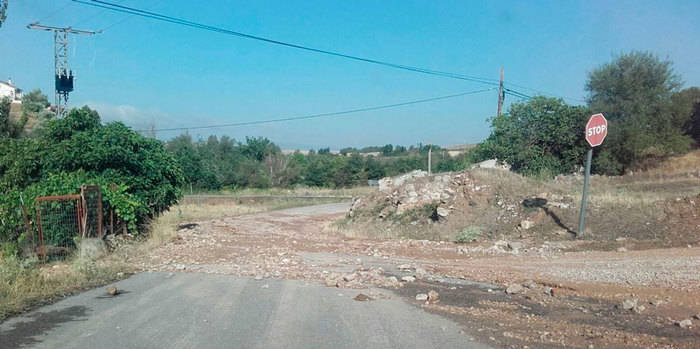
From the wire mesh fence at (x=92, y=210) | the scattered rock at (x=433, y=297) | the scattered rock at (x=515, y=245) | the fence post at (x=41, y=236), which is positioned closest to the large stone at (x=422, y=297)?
the scattered rock at (x=433, y=297)

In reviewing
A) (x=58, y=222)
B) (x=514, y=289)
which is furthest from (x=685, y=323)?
(x=58, y=222)

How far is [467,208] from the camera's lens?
1914 cm

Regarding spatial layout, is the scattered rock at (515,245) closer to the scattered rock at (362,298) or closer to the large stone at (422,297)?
the large stone at (422,297)

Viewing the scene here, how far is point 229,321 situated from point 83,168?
32.7ft

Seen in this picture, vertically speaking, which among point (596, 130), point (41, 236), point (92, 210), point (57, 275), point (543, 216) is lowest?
point (57, 275)

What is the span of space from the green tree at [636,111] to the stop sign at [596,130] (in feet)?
71.1

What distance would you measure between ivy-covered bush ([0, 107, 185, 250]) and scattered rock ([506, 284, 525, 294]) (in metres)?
10.3

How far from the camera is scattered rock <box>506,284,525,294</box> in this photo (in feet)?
27.7

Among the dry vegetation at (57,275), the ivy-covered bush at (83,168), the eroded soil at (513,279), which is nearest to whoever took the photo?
the eroded soil at (513,279)

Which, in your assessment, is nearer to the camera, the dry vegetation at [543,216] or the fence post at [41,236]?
the fence post at [41,236]

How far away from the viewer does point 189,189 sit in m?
58.9

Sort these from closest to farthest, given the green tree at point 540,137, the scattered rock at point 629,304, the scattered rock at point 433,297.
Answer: the scattered rock at point 629,304, the scattered rock at point 433,297, the green tree at point 540,137

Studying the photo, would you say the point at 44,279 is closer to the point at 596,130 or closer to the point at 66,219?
the point at 66,219

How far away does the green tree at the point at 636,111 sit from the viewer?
3450 cm
